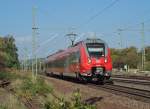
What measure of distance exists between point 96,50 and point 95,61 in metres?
0.87

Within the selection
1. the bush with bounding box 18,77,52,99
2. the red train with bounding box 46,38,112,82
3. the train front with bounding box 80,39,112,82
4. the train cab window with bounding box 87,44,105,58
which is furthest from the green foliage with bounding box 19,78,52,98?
the train cab window with bounding box 87,44,105,58

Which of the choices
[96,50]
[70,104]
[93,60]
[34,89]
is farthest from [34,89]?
[70,104]

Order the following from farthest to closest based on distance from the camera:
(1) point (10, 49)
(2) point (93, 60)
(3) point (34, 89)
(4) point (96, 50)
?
1. (1) point (10, 49)
2. (4) point (96, 50)
3. (2) point (93, 60)
4. (3) point (34, 89)

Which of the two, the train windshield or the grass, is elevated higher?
the train windshield

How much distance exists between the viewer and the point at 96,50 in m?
32.6

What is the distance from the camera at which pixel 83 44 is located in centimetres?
3281

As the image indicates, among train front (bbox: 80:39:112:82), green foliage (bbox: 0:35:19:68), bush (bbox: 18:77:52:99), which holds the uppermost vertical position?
green foliage (bbox: 0:35:19:68)

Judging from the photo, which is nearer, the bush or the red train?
the bush

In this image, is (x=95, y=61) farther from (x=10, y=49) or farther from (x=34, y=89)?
(x=10, y=49)

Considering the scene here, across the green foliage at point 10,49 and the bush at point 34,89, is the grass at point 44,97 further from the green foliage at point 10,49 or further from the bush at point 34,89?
the green foliage at point 10,49

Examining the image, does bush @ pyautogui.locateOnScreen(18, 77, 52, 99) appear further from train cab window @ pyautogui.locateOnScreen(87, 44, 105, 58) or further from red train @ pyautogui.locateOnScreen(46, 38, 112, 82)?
train cab window @ pyautogui.locateOnScreen(87, 44, 105, 58)

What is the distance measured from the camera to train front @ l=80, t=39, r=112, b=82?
32125 mm

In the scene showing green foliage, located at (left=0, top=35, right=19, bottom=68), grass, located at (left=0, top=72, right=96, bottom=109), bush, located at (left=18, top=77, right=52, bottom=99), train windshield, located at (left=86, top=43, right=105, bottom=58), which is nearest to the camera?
grass, located at (left=0, top=72, right=96, bottom=109)

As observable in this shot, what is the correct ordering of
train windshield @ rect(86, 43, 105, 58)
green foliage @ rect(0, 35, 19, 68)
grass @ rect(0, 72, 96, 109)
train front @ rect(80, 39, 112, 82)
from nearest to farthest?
1. grass @ rect(0, 72, 96, 109)
2. train front @ rect(80, 39, 112, 82)
3. train windshield @ rect(86, 43, 105, 58)
4. green foliage @ rect(0, 35, 19, 68)
